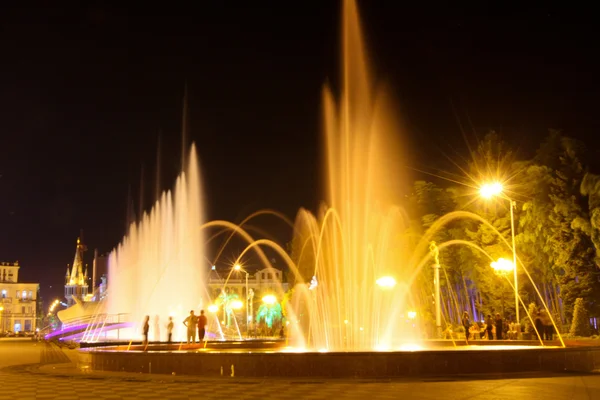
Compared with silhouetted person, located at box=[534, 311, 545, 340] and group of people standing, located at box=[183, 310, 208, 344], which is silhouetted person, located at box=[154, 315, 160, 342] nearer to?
group of people standing, located at box=[183, 310, 208, 344]

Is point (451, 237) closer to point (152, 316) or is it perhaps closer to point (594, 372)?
point (152, 316)

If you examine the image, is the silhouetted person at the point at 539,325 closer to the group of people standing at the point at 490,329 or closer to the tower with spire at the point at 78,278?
the group of people standing at the point at 490,329

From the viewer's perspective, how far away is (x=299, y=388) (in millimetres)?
13945

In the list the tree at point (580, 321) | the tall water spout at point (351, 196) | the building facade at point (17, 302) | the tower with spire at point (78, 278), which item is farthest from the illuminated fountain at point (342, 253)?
the tower with spire at point (78, 278)

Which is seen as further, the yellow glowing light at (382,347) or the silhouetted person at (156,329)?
the silhouetted person at (156,329)

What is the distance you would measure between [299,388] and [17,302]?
14336 cm

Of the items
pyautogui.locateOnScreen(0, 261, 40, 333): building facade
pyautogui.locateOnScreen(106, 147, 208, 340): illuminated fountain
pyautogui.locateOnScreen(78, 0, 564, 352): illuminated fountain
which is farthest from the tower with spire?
pyautogui.locateOnScreen(106, 147, 208, 340): illuminated fountain

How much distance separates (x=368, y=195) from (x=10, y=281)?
444 feet

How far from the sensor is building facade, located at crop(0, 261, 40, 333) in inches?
5453

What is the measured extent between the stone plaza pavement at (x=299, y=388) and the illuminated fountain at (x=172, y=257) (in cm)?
2658

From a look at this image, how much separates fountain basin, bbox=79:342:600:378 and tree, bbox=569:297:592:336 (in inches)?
696

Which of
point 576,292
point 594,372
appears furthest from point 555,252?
point 594,372

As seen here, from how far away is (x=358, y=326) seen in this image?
26547 mm

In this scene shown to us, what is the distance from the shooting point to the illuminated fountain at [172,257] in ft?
145
